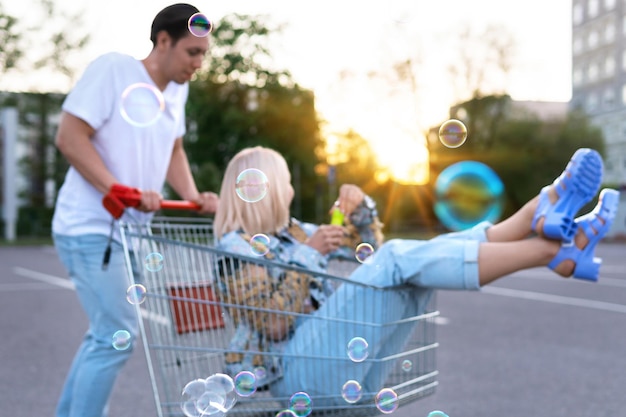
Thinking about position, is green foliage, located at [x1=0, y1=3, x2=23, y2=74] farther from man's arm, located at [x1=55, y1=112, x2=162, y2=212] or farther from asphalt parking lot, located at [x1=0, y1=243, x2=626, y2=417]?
man's arm, located at [x1=55, y1=112, x2=162, y2=212]

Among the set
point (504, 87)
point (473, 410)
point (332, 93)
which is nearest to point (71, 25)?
point (332, 93)

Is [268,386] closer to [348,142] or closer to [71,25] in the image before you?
[71,25]

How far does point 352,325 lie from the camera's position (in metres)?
2.65

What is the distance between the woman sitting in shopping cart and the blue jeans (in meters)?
0.45

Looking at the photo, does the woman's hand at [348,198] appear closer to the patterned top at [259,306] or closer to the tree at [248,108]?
the patterned top at [259,306]

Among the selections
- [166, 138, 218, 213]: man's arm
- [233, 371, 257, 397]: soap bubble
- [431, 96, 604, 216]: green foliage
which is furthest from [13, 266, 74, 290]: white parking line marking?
[431, 96, 604, 216]: green foliage

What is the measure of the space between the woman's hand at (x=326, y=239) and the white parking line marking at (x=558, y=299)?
6.76 meters

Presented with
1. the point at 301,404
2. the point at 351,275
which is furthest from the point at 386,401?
the point at 351,275

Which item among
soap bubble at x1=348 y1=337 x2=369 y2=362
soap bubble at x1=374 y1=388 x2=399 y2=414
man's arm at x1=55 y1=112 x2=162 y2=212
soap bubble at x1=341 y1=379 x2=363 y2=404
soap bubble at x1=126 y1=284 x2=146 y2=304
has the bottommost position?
soap bubble at x1=374 y1=388 x2=399 y2=414

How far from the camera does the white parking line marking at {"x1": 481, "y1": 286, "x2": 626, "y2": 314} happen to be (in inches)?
363

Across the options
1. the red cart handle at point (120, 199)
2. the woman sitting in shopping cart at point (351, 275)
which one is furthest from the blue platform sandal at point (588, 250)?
the red cart handle at point (120, 199)

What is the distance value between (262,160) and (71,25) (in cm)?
3920

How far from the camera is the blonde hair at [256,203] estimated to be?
285 cm

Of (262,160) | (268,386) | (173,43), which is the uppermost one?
(173,43)
